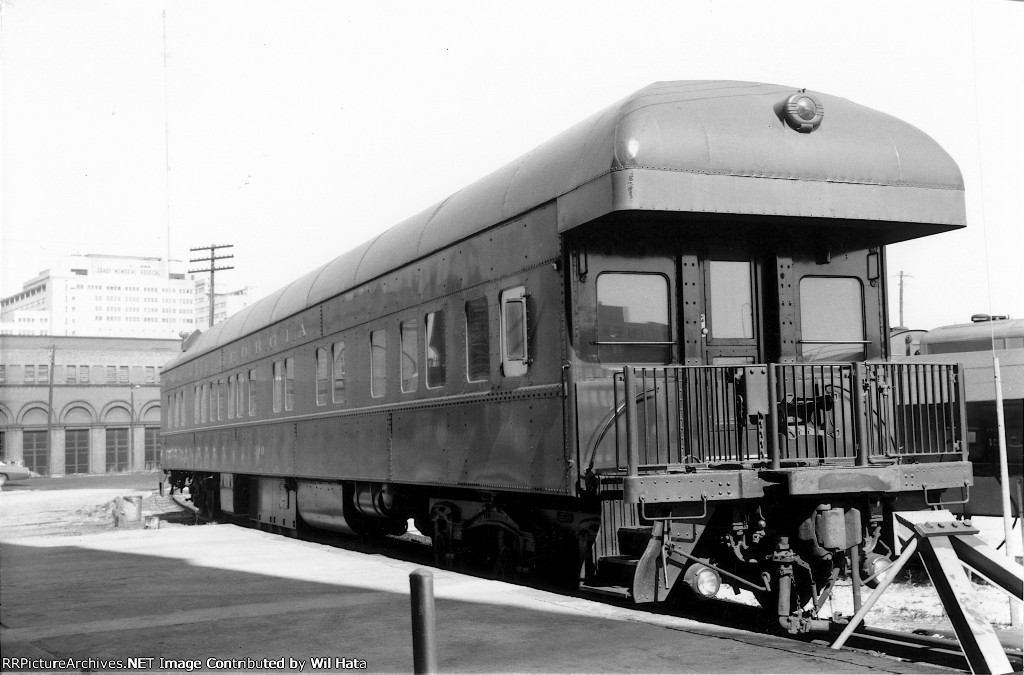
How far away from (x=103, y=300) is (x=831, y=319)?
507ft

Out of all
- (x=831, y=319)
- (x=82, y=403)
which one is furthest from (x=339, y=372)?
(x=82, y=403)

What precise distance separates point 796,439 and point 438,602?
2.93 m

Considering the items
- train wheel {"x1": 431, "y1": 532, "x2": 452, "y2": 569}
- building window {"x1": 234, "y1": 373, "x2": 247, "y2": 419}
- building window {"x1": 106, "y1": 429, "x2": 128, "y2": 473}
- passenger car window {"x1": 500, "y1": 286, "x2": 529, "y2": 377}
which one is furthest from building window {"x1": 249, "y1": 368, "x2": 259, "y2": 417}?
building window {"x1": 106, "y1": 429, "x2": 128, "y2": 473}

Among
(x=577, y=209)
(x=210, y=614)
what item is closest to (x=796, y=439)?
(x=577, y=209)

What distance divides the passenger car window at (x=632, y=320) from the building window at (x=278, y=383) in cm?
917

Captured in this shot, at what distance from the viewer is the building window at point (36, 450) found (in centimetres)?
7144

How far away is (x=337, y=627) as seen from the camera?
25.1 feet

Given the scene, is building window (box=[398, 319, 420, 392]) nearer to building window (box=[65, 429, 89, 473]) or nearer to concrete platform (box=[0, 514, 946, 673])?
concrete platform (box=[0, 514, 946, 673])

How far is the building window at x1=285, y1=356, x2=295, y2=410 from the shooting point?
634 inches

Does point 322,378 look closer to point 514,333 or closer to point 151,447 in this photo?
point 514,333

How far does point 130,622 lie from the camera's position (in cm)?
819

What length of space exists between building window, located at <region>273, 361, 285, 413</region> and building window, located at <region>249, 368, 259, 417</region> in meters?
1.29

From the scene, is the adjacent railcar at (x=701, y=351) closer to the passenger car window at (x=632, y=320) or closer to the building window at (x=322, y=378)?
the passenger car window at (x=632, y=320)

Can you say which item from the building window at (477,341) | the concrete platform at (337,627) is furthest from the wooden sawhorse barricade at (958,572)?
the building window at (477,341)
